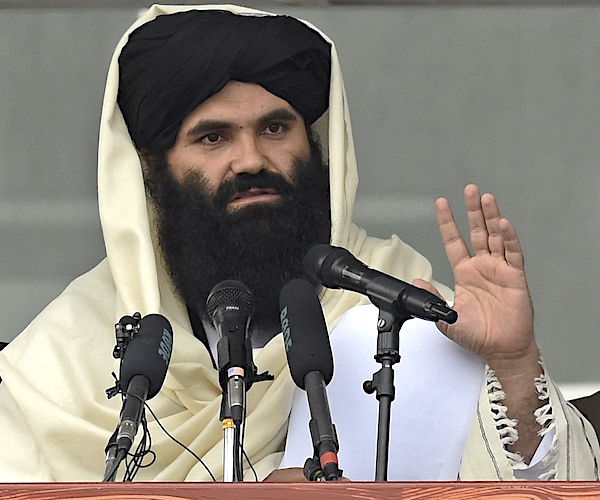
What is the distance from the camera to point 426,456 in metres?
2.53

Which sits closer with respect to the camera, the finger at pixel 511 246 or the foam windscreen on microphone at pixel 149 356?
the foam windscreen on microphone at pixel 149 356

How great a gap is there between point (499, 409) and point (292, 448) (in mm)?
579

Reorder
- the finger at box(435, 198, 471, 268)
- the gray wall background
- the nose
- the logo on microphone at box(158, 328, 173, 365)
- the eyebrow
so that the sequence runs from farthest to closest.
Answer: the gray wall background < the eyebrow < the nose < the finger at box(435, 198, 471, 268) < the logo on microphone at box(158, 328, 173, 365)

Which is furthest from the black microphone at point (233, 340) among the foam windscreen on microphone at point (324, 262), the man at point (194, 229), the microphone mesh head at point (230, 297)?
the man at point (194, 229)

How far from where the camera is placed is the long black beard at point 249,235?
10.9 feet

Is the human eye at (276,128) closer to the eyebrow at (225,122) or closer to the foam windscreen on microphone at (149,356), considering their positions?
the eyebrow at (225,122)

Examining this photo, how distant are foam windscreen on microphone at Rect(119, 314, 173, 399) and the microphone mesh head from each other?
95mm

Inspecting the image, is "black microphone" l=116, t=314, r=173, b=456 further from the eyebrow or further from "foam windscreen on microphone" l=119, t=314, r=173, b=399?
the eyebrow

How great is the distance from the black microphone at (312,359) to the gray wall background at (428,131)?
2.67 meters

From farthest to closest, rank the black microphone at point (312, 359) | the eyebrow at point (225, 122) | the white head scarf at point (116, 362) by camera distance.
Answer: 1. the eyebrow at point (225, 122)
2. the white head scarf at point (116, 362)
3. the black microphone at point (312, 359)

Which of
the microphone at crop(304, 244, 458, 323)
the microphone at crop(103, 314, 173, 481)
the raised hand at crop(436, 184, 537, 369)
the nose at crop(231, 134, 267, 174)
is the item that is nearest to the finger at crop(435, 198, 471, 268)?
the raised hand at crop(436, 184, 537, 369)

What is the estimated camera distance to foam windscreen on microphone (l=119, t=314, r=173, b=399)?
5.74ft

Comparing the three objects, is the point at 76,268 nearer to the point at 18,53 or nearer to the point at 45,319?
the point at 18,53

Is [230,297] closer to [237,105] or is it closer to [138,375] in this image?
[138,375]
